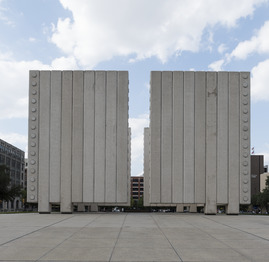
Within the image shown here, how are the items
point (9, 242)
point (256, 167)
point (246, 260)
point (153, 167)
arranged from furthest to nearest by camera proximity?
point (256, 167)
point (153, 167)
point (9, 242)
point (246, 260)

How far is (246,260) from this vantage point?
1137 centimetres

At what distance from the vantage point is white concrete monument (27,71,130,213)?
35719 millimetres

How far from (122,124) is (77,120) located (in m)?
4.60

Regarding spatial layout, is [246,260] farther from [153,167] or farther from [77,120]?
[77,120]

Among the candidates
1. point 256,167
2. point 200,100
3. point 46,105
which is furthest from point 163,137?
point 256,167

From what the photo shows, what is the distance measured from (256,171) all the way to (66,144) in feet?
374

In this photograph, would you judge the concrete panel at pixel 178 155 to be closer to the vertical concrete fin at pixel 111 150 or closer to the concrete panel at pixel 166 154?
the concrete panel at pixel 166 154

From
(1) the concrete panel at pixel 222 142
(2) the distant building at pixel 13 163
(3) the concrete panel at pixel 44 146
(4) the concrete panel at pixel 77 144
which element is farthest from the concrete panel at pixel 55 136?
(2) the distant building at pixel 13 163

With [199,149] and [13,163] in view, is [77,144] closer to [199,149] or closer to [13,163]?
[199,149]

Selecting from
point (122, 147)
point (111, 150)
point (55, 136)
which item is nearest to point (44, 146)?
point (55, 136)

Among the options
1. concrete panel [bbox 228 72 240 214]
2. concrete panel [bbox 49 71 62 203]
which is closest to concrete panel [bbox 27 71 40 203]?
concrete panel [bbox 49 71 62 203]

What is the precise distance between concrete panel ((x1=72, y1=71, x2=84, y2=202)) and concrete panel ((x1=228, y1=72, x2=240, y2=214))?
49.7ft

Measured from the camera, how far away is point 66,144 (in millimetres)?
35812

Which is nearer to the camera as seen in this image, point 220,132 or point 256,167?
point 220,132
